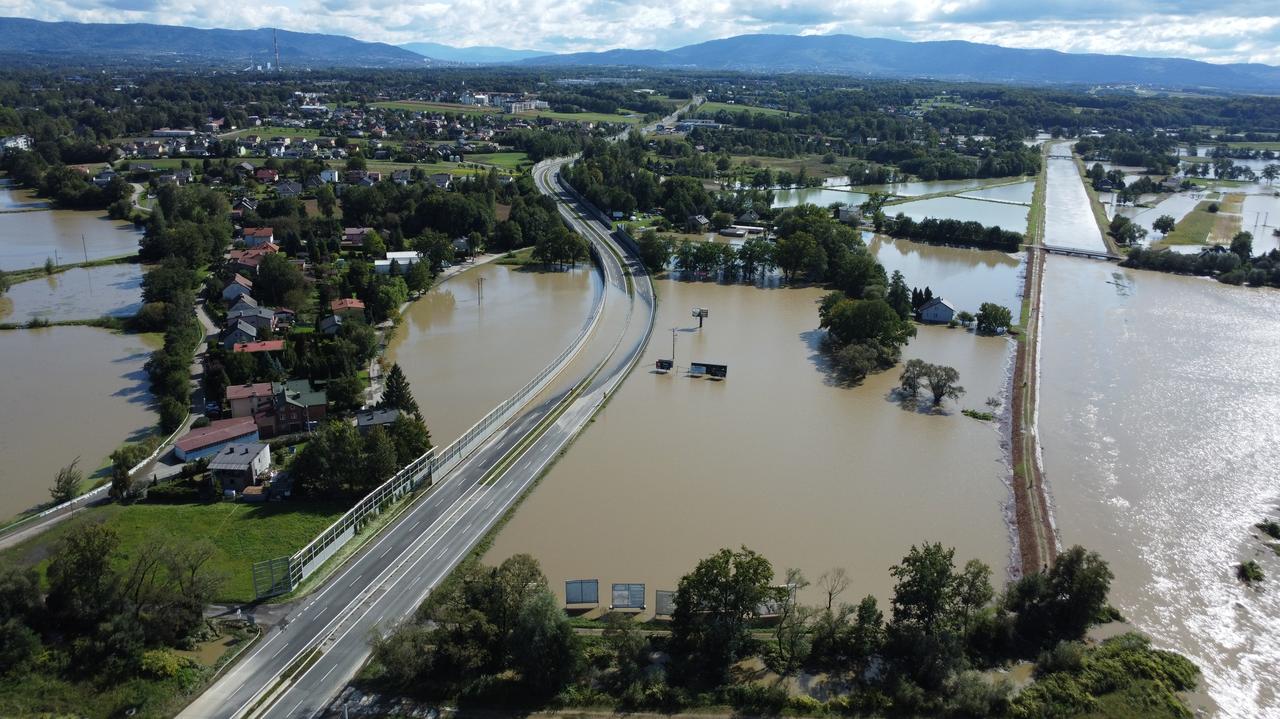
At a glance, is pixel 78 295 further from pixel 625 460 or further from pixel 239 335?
pixel 625 460

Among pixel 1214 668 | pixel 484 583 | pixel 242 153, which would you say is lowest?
pixel 1214 668

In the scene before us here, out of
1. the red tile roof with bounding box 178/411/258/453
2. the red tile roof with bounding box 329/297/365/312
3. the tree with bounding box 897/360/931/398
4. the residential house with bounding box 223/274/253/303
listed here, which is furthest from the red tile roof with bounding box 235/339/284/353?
the tree with bounding box 897/360/931/398

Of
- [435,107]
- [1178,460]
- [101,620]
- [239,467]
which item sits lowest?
[101,620]

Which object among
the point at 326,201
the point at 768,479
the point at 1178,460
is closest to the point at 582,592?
the point at 768,479

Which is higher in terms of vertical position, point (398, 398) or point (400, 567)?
point (398, 398)

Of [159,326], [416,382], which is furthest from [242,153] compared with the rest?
[416,382]

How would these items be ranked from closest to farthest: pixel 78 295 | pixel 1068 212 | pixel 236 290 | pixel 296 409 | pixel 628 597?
pixel 628 597 < pixel 296 409 < pixel 236 290 < pixel 78 295 < pixel 1068 212

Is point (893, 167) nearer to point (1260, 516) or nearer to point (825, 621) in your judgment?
point (1260, 516)
